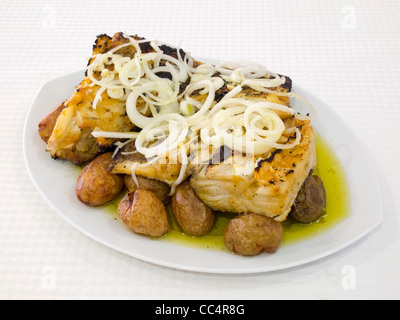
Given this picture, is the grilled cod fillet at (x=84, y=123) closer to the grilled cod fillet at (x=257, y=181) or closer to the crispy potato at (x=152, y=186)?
the crispy potato at (x=152, y=186)

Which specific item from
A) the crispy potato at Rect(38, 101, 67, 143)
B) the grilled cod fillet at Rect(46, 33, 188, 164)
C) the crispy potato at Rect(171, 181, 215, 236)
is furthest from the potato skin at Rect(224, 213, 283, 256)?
the crispy potato at Rect(38, 101, 67, 143)

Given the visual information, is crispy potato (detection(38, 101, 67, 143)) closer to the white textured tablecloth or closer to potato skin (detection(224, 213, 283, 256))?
the white textured tablecloth

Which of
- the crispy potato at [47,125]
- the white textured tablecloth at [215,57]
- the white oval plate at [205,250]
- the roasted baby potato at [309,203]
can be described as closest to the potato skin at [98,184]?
the white oval plate at [205,250]

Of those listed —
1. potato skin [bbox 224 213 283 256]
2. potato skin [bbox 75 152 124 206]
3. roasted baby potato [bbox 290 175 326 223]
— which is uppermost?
roasted baby potato [bbox 290 175 326 223]

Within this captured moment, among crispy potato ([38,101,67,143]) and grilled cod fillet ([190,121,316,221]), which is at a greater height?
grilled cod fillet ([190,121,316,221])

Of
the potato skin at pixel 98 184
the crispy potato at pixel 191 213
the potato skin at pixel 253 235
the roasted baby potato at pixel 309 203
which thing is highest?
the roasted baby potato at pixel 309 203

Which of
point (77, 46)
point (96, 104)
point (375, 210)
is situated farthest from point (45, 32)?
point (375, 210)
